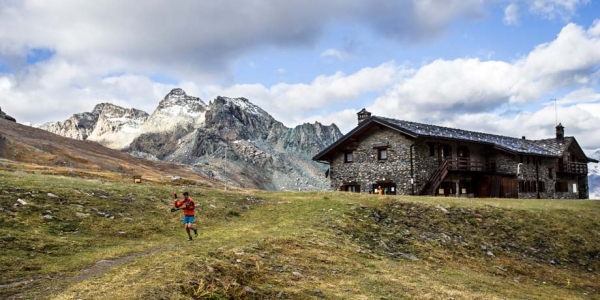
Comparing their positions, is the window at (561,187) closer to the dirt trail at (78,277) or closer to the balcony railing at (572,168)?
the balcony railing at (572,168)

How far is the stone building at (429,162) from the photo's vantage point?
4294 centimetres

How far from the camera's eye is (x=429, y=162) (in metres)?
43.9

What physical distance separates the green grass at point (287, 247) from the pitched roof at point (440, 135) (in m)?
13.8

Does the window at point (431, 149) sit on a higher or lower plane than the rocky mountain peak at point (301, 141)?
lower

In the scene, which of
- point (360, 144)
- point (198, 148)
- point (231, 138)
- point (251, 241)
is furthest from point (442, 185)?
point (231, 138)

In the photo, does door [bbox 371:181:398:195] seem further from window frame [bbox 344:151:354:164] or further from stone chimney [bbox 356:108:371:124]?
stone chimney [bbox 356:108:371:124]

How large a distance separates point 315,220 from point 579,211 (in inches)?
852

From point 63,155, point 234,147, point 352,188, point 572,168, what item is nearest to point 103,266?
point 352,188

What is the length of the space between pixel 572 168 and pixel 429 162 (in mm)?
36322

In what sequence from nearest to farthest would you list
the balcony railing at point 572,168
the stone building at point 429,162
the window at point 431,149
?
1. the stone building at point 429,162
2. the window at point 431,149
3. the balcony railing at point 572,168

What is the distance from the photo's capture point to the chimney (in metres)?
66.9

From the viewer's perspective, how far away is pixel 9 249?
46.7ft

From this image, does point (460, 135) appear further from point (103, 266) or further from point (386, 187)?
point (103, 266)

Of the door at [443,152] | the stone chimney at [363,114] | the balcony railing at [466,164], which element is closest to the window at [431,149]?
the door at [443,152]
